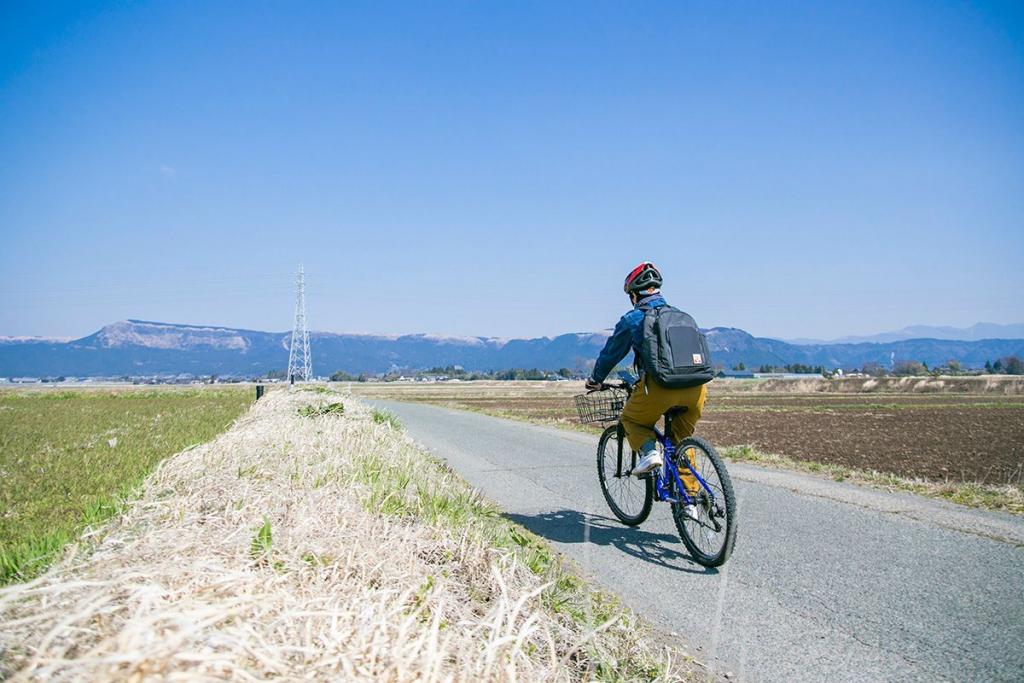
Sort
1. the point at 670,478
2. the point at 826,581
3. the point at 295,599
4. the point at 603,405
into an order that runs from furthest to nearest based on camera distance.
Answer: the point at 603,405
the point at 670,478
the point at 826,581
the point at 295,599

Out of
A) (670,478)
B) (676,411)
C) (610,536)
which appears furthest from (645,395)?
(610,536)

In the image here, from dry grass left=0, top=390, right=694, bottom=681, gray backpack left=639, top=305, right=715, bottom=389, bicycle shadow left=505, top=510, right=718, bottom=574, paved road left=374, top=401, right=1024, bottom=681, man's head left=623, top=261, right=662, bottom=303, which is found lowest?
bicycle shadow left=505, top=510, right=718, bottom=574

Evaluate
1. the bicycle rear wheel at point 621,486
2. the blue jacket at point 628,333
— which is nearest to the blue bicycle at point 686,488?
the bicycle rear wheel at point 621,486

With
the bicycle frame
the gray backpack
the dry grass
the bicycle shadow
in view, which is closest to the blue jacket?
the gray backpack

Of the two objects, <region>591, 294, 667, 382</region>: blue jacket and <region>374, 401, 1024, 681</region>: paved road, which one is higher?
<region>591, 294, 667, 382</region>: blue jacket

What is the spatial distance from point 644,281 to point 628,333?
0.50 m

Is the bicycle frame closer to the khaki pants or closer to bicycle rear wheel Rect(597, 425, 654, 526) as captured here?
the khaki pants

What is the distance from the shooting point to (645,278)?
17.7 feet

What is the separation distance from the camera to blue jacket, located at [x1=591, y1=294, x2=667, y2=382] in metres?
5.17

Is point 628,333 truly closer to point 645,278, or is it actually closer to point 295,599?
point 645,278

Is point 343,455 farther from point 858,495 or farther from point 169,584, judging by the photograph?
point 858,495

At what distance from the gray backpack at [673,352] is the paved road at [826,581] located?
58.0 inches

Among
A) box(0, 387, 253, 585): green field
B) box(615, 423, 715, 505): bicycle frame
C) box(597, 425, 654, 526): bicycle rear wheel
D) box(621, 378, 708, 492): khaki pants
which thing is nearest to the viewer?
box(0, 387, 253, 585): green field

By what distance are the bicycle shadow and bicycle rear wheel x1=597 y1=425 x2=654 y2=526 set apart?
128 millimetres
